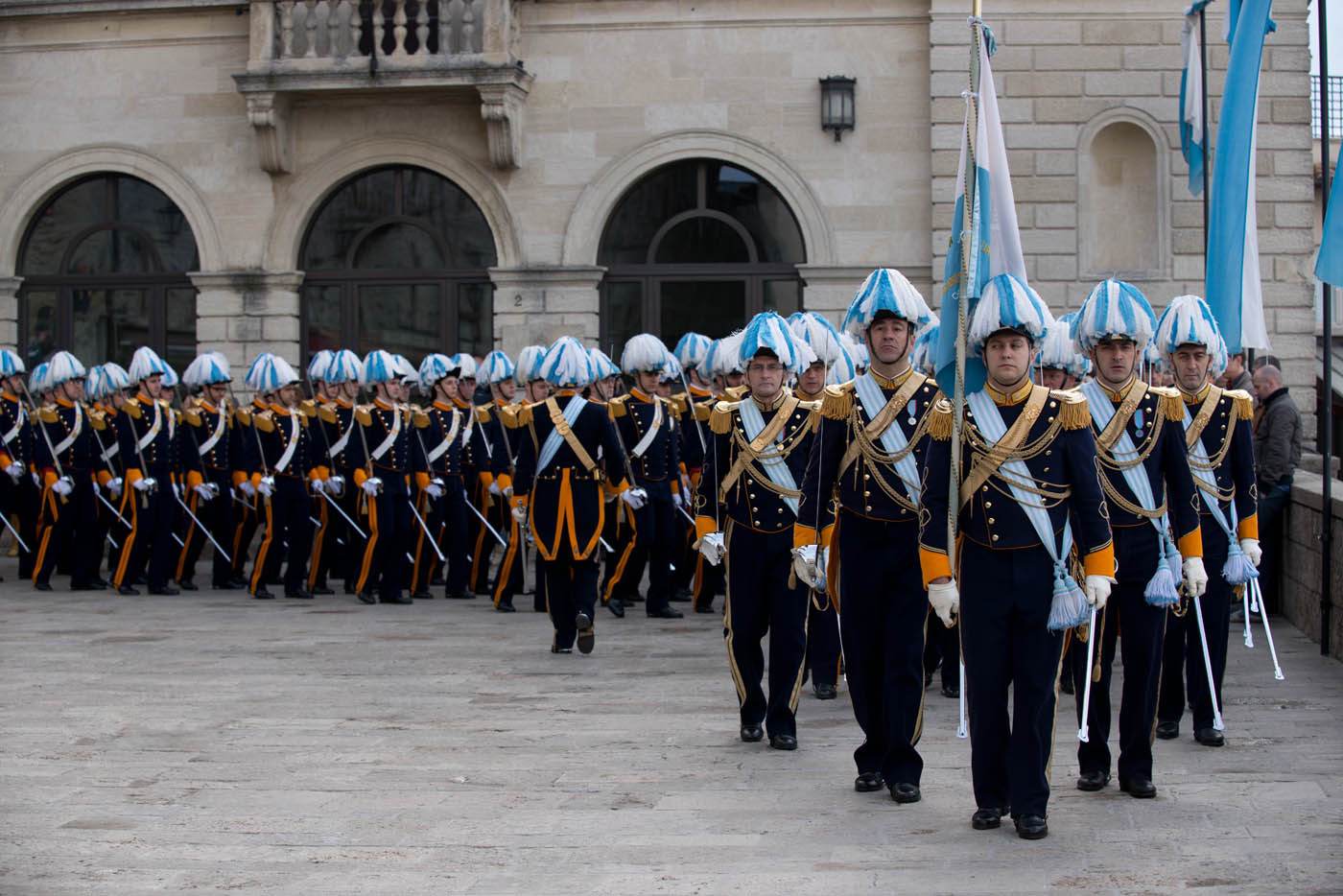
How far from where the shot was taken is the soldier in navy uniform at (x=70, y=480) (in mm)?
16594

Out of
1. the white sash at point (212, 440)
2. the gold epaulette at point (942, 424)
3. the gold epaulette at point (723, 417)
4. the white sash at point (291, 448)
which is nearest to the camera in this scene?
the gold epaulette at point (942, 424)

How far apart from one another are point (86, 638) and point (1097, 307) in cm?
785

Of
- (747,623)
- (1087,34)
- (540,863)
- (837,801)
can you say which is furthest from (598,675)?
(1087,34)

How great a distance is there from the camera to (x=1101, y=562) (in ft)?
21.9

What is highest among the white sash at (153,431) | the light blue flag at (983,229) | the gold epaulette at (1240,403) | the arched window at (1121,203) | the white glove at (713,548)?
the arched window at (1121,203)

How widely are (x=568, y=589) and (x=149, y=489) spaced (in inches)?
222

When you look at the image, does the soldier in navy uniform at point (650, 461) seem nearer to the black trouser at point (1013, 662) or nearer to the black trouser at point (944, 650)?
the black trouser at point (944, 650)

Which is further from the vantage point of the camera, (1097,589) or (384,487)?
(384,487)

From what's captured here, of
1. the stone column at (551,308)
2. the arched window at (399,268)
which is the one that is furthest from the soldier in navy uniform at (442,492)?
the arched window at (399,268)

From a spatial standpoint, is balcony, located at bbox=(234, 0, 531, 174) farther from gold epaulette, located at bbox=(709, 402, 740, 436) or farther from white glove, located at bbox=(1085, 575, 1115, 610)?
white glove, located at bbox=(1085, 575, 1115, 610)

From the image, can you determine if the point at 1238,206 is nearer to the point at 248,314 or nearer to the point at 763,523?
the point at 763,523

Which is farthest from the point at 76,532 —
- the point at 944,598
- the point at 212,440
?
the point at 944,598

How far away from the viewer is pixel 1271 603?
1350 cm

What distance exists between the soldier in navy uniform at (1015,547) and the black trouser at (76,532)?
11402 millimetres
